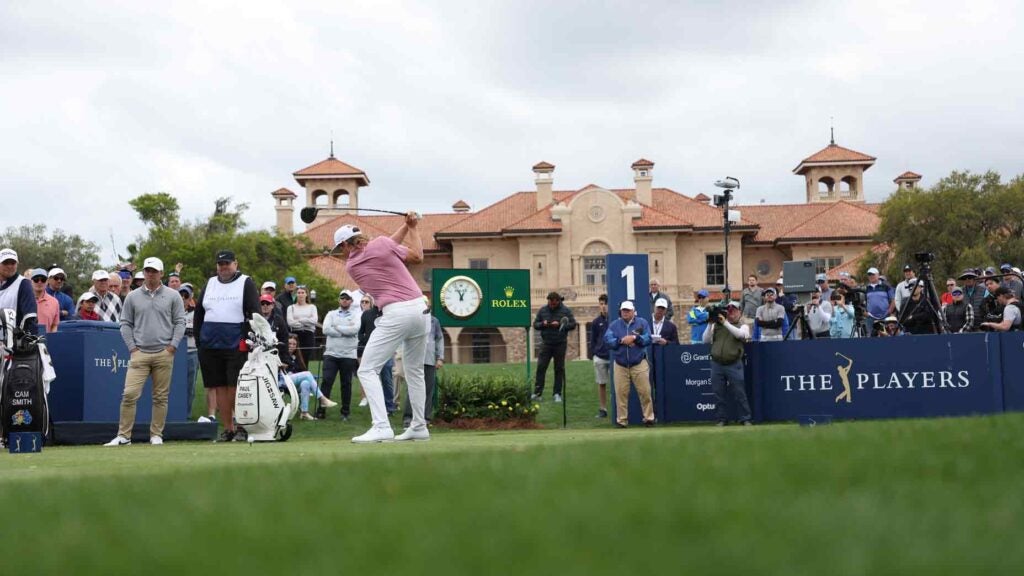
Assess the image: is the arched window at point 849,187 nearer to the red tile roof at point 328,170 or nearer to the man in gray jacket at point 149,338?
the red tile roof at point 328,170

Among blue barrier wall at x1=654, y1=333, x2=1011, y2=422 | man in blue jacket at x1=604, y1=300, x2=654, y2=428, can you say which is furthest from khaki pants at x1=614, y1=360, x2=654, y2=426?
blue barrier wall at x1=654, y1=333, x2=1011, y2=422

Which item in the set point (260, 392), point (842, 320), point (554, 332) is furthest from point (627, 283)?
point (260, 392)

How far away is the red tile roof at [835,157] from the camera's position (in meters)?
109

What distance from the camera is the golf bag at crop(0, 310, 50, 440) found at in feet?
40.5

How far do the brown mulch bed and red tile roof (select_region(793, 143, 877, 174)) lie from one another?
305 ft

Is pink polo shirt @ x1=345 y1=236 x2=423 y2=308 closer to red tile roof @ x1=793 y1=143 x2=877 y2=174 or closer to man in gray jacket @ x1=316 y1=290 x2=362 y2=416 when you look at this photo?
man in gray jacket @ x1=316 y1=290 x2=362 y2=416

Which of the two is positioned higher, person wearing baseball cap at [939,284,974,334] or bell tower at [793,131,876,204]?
bell tower at [793,131,876,204]

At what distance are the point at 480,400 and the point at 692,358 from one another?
11.2 feet

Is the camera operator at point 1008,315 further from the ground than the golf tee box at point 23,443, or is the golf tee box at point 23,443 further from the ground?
the camera operator at point 1008,315

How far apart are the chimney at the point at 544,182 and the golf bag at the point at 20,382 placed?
78.9m

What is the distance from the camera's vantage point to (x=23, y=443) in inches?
481

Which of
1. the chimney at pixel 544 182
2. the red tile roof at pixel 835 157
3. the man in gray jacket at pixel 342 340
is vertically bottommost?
the man in gray jacket at pixel 342 340

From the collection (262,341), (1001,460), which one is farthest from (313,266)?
(1001,460)

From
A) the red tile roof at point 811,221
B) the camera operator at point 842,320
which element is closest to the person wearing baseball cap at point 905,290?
the camera operator at point 842,320
